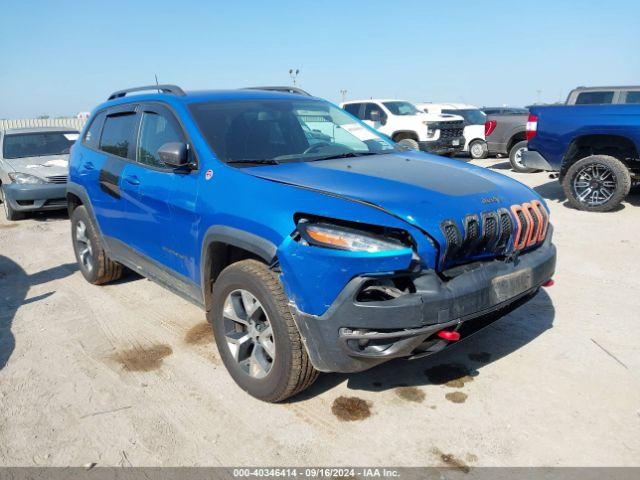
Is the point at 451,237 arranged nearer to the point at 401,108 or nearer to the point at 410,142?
the point at 410,142

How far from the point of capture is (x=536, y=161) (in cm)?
837

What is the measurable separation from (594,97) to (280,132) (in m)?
8.81

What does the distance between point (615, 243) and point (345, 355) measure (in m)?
4.99

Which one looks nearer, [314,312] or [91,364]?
[314,312]

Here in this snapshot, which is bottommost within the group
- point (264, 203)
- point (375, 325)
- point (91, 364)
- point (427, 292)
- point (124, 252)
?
point (91, 364)

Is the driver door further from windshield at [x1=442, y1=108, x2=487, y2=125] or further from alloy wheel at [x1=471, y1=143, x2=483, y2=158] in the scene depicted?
windshield at [x1=442, y1=108, x2=487, y2=125]

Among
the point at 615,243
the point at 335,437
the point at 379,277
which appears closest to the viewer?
the point at 379,277

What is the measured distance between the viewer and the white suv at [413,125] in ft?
46.7

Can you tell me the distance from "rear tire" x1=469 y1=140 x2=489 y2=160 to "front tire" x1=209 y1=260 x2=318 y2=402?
14325 millimetres

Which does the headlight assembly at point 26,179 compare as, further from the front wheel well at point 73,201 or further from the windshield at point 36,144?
the front wheel well at point 73,201

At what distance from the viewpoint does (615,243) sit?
20.2 feet

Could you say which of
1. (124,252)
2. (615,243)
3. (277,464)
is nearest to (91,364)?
(124,252)

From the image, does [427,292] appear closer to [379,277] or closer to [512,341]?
[379,277]

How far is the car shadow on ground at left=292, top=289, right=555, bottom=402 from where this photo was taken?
324 cm
